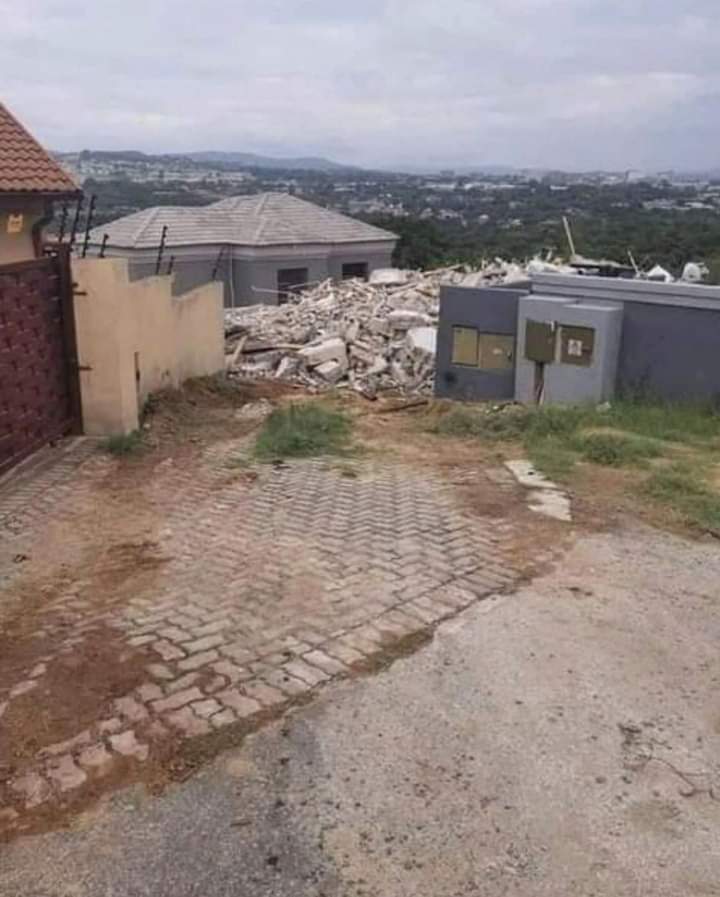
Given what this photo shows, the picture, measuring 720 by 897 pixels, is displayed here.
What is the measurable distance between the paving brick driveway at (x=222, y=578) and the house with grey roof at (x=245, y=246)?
62.9 ft

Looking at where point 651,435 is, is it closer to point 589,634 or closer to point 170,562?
point 589,634

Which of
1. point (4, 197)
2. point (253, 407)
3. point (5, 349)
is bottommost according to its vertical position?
point (253, 407)

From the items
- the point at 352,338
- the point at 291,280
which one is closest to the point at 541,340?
the point at 352,338

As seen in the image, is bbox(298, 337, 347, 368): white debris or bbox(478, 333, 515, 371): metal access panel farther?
bbox(298, 337, 347, 368): white debris

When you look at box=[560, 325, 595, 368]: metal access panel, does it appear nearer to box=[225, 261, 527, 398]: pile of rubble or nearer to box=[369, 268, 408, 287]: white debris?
box=[225, 261, 527, 398]: pile of rubble

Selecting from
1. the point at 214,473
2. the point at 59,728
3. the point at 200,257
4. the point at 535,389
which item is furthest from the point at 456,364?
the point at 200,257

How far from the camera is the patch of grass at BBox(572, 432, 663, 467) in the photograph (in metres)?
9.38

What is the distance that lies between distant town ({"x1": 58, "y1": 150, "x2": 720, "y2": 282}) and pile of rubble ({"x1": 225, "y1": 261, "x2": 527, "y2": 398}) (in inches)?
159

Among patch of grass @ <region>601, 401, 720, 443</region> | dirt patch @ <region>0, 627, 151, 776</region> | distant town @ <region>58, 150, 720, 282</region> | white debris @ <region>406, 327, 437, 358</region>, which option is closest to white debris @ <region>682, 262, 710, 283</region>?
distant town @ <region>58, 150, 720, 282</region>

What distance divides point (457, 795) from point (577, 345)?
9.49 m

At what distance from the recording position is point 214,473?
9203mm

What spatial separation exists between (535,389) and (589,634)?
8102 millimetres

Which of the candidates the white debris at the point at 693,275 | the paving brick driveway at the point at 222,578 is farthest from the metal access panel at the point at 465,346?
the paving brick driveway at the point at 222,578

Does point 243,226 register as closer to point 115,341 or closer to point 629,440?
point 115,341
